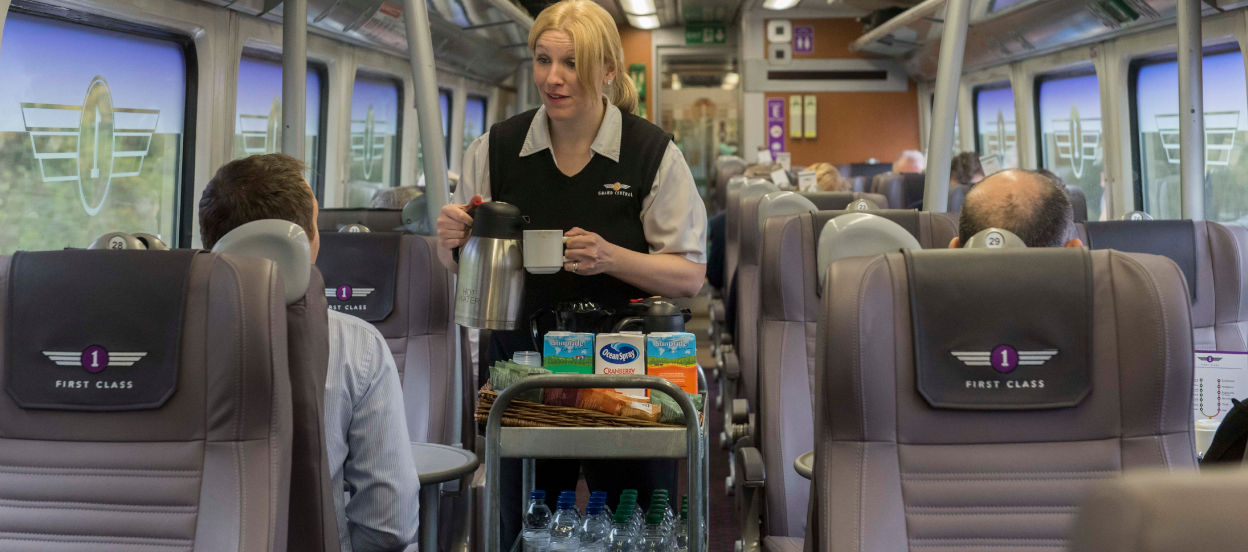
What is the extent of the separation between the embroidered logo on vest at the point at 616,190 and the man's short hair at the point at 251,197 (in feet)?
2.14

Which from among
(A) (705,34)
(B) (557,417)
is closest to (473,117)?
(A) (705,34)

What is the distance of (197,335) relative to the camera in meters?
1.67

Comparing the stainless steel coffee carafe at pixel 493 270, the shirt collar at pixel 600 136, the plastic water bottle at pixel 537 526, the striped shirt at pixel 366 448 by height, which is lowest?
the plastic water bottle at pixel 537 526

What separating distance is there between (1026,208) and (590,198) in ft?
3.01

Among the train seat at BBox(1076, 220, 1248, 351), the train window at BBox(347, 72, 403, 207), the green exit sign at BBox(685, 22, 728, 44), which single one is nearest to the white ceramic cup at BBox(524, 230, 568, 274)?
the train seat at BBox(1076, 220, 1248, 351)

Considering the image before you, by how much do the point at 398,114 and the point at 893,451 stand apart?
6.92 meters

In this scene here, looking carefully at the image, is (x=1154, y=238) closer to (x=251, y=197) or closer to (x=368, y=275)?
(x=368, y=275)

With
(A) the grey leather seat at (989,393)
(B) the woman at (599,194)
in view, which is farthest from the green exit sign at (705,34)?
(A) the grey leather seat at (989,393)

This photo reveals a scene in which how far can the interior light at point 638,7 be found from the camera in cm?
1319

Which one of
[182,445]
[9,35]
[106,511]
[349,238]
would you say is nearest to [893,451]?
[182,445]

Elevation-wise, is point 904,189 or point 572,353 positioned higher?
point 904,189

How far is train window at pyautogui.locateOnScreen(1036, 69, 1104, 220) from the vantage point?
797cm

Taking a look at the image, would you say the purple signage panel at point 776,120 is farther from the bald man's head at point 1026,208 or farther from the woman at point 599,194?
the bald man's head at point 1026,208

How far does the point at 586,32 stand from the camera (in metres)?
2.29
